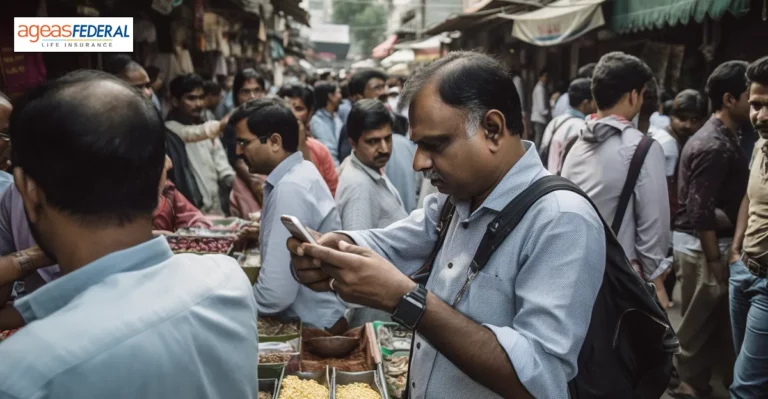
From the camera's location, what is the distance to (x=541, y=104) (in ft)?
45.5

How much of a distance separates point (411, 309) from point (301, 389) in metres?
1.79

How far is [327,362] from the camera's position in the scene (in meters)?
3.62

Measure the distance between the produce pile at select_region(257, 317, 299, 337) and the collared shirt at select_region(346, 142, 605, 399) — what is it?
1813mm

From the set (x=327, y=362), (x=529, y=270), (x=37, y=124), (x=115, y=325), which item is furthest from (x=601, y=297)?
(x=327, y=362)

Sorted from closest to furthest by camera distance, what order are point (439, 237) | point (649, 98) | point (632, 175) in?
point (439, 237)
point (632, 175)
point (649, 98)

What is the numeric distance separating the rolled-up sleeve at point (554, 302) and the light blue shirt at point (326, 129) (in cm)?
649

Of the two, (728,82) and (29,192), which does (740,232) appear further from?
(29,192)

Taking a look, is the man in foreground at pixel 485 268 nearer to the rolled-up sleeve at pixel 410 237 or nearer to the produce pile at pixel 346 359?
the rolled-up sleeve at pixel 410 237

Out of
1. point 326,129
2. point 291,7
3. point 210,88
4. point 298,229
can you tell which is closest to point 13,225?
point 298,229

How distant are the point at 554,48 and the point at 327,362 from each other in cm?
1259

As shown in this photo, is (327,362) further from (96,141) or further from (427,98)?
(96,141)

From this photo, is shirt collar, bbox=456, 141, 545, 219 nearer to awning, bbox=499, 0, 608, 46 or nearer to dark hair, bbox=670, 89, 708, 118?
dark hair, bbox=670, 89, 708, 118

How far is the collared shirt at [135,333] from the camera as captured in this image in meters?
1.04

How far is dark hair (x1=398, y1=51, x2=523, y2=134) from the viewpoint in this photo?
1.78 meters
